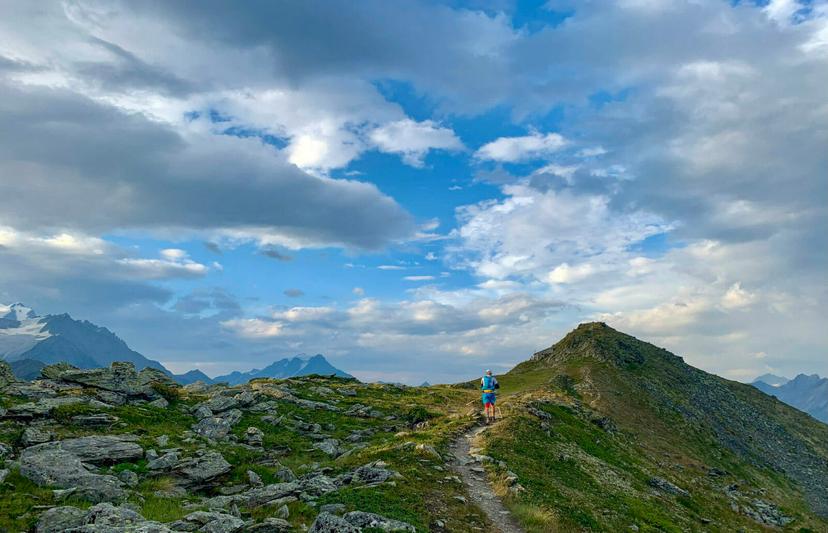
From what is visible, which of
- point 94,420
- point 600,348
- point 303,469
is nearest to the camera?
point 303,469

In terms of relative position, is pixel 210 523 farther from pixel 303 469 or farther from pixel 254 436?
pixel 254 436

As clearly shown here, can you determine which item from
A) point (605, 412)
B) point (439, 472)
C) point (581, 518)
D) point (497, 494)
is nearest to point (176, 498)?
point (439, 472)

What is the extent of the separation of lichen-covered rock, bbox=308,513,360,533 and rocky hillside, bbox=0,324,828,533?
0.21 feet

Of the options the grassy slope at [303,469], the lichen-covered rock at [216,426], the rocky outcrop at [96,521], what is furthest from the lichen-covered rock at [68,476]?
the lichen-covered rock at [216,426]

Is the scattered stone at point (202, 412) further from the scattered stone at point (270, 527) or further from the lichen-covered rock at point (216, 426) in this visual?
the scattered stone at point (270, 527)

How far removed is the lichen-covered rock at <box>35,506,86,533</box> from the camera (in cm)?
1603

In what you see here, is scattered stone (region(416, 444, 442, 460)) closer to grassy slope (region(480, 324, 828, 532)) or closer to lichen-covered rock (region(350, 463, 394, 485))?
grassy slope (region(480, 324, 828, 532))

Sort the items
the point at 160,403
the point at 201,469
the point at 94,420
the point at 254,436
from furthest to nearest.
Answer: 1. the point at 160,403
2. the point at 254,436
3. the point at 94,420
4. the point at 201,469

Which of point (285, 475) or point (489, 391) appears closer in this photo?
Result: point (285, 475)

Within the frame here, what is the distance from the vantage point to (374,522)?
713 inches

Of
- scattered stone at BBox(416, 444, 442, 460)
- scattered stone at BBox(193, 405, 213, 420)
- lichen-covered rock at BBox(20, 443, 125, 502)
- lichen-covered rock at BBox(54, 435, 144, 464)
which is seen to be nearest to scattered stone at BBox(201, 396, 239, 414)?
scattered stone at BBox(193, 405, 213, 420)

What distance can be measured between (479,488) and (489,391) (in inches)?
672

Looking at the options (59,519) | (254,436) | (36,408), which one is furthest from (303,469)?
(36,408)

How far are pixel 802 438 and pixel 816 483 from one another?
78.6 feet
